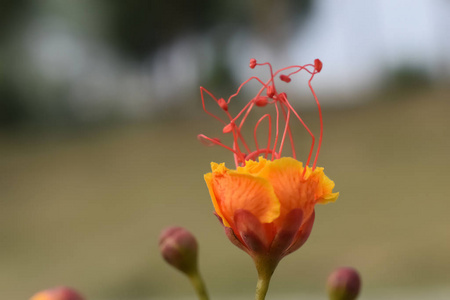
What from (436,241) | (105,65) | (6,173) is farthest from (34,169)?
(436,241)

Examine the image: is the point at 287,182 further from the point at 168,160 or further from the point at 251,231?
the point at 168,160

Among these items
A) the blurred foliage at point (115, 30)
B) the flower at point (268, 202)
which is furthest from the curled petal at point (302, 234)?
the blurred foliage at point (115, 30)

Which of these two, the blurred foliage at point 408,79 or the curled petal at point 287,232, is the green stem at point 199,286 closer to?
the curled petal at point 287,232

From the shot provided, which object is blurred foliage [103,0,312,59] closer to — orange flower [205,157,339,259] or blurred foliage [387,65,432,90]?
blurred foliage [387,65,432,90]

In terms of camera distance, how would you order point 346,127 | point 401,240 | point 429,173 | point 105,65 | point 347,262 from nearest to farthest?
point 347,262 → point 401,240 → point 429,173 → point 346,127 → point 105,65

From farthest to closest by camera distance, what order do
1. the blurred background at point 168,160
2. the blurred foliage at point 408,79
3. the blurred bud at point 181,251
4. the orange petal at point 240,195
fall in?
1. the blurred foliage at point 408,79
2. the blurred background at point 168,160
3. the blurred bud at point 181,251
4. the orange petal at point 240,195

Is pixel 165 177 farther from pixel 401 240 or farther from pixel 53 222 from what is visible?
pixel 401 240

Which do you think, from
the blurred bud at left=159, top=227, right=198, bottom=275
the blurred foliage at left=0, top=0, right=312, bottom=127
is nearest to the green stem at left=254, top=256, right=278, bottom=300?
the blurred bud at left=159, top=227, right=198, bottom=275
